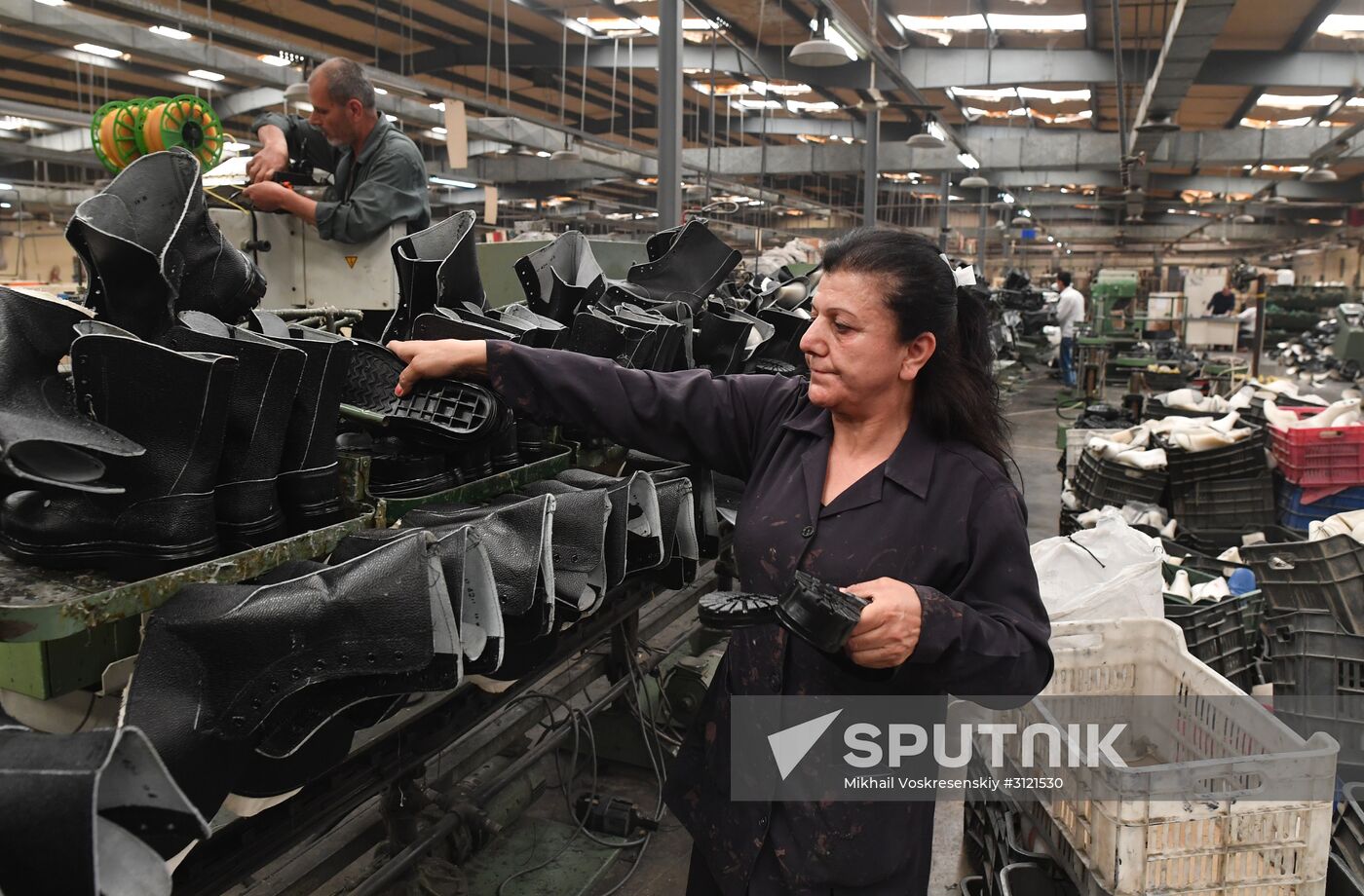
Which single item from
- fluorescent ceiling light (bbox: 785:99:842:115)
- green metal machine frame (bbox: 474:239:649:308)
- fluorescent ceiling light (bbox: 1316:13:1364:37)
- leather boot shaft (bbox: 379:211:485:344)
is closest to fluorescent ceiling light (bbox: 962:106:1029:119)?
fluorescent ceiling light (bbox: 785:99:842:115)

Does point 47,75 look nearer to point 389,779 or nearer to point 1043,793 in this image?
point 389,779

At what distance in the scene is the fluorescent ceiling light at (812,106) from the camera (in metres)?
9.82

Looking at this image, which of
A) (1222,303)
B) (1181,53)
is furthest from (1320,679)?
(1222,303)

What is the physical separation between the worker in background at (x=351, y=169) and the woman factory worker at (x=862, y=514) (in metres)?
1.18

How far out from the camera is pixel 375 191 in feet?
7.91

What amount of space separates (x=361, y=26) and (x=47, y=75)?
2194 millimetres

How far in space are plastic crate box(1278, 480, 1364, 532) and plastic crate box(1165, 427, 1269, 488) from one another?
145 mm

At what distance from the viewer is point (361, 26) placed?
654 cm

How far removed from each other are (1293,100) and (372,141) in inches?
400

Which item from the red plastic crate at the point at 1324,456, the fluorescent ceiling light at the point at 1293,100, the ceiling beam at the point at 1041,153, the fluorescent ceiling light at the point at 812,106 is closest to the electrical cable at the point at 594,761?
the red plastic crate at the point at 1324,456

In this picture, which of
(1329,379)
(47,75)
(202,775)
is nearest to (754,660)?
(202,775)

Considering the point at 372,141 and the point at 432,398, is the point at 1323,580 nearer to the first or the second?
the point at 432,398

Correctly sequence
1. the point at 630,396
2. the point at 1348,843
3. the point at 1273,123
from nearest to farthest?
the point at 630,396 < the point at 1348,843 < the point at 1273,123

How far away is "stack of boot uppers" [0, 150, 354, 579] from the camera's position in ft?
3.15
